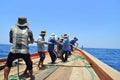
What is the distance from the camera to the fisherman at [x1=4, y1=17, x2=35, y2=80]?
8.99 m

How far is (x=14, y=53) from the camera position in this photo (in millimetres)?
8969

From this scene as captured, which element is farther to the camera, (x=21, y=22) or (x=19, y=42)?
(x=21, y=22)

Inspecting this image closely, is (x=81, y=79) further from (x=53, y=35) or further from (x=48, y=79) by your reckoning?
(x=53, y=35)

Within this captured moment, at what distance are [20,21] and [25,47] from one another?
753 mm

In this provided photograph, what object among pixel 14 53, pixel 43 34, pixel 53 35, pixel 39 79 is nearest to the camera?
pixel 14 53

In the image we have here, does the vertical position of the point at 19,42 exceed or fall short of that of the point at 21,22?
it falls short

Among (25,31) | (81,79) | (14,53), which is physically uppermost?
(25,31)

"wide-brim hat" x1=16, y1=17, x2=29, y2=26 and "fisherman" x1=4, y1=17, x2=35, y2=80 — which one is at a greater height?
"wide-brim hat" x1=16, y1=17, x2=29, y2=26

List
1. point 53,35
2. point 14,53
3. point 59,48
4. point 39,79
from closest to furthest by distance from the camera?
1. point 14,53
2. point 39,79
3. point 53,35
4. point 59,48

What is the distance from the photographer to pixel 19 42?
904 centimetres

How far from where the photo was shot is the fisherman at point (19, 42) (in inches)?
354

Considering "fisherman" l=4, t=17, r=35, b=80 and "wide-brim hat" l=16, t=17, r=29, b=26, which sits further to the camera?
"wide-brim hat" l=16, t=17, r=29, b=26

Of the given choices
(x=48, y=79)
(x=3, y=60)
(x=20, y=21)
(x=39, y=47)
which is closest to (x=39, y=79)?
(x=48, y=79)

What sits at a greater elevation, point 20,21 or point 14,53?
point 20,21
